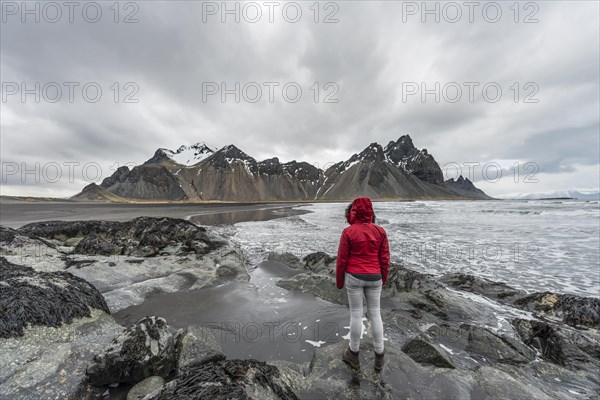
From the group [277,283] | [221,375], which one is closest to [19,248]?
[277,283]

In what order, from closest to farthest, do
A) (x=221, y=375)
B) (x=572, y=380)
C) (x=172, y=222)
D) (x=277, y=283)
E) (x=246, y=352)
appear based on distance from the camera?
(x=221, y=375) < (x=572, y=380) < (x=246, y=352) < (x=277, y=283) < (x=172, y=222)

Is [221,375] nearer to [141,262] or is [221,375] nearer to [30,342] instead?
[30,342]

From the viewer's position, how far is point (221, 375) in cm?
320

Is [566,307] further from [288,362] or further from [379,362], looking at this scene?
[288,362]

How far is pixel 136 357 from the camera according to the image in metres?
3.98

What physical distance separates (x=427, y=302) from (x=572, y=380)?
3306mm

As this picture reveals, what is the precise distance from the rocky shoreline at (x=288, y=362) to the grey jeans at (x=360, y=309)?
0.44 meters

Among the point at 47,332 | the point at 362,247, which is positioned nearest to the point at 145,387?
the point at 47,332

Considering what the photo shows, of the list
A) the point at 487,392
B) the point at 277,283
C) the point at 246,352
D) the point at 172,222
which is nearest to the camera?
the point at 487,392

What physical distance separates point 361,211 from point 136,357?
14.6ft

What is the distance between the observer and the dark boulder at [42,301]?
15.0ft

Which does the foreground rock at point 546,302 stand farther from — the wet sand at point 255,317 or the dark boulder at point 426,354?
the wet sand at point 255,317

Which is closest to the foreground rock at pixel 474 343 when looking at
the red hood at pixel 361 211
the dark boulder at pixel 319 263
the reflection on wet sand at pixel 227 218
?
the dark boulder at pixel 319 263

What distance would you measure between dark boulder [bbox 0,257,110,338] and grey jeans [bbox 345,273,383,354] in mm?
5681
